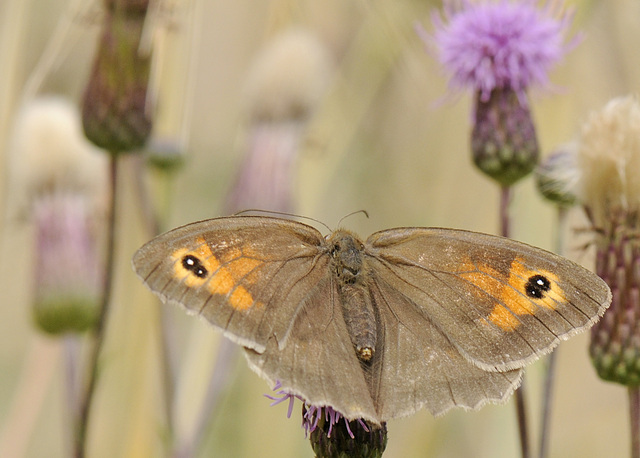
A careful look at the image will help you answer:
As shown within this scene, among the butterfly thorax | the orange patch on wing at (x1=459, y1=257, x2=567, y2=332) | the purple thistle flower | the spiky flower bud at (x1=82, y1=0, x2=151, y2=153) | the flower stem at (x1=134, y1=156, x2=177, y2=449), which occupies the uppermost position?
the purple thistle flower

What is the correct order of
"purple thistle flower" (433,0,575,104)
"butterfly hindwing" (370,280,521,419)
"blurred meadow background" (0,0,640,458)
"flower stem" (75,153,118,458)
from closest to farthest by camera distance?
"butterfly hindwing" (370,280,521,419) < "flower stem" (75,153,118,458) < "purple thistle flower" (433,0,575,104) < "blurred meadow background" (0,0,640,458)

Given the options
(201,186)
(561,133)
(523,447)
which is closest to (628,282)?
(523,447)

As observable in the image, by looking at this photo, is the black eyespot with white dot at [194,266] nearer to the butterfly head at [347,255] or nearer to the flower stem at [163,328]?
the butterfly head at [347,255]

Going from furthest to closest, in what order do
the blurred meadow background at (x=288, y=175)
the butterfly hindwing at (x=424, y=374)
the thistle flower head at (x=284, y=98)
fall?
the thistle flower head at (x=284, y=98) < the blurred meadow background at (x=288, y=175) < the butterfly hindwing at (x=424, y=374)

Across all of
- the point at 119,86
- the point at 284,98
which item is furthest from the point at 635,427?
the point at 284,98

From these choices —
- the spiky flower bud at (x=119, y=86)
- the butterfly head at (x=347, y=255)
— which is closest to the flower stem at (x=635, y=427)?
the butterfly head at (x=347, y=255)

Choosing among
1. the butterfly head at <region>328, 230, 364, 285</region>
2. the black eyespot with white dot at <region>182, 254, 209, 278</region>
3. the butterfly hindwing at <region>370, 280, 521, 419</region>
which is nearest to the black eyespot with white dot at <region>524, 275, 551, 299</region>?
the butterfly hindwing at <region>370, 280, 521, 419</region>

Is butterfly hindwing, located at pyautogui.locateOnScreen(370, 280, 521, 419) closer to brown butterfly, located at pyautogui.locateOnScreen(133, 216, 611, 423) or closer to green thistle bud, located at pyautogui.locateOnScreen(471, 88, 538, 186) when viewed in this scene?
brown butterfly, located at pyautogui.locateOnScreen(133, 216, 611, 423)
